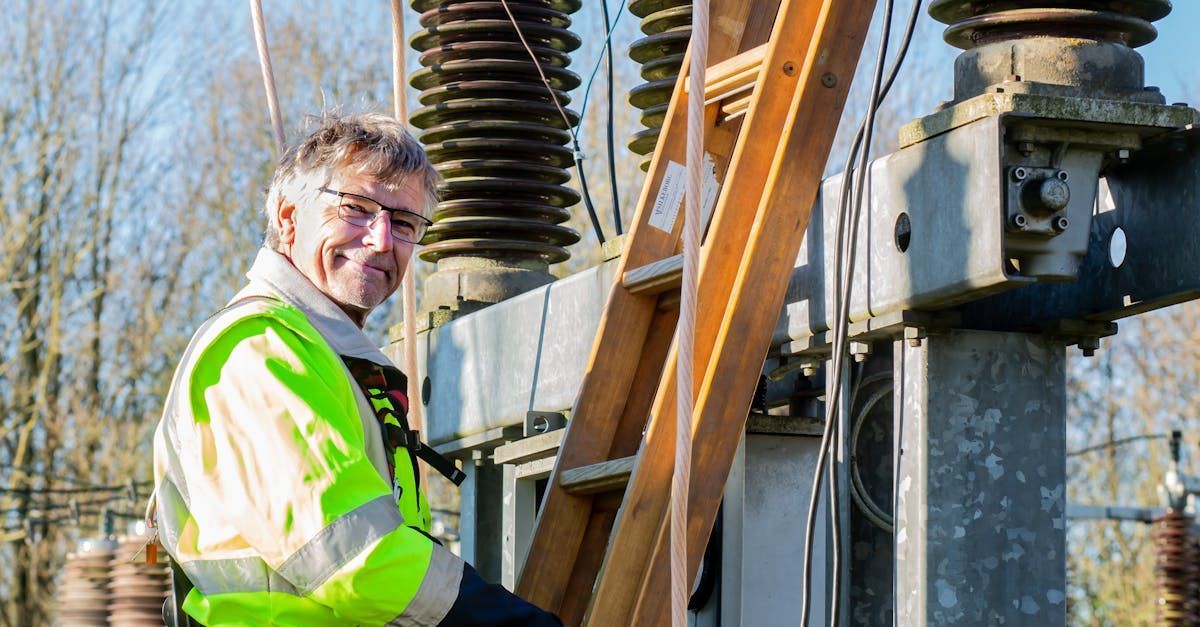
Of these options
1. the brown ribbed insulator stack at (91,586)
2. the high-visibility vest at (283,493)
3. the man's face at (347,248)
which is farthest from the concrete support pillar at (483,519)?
the brown ribbed insulator stack at (91,586)

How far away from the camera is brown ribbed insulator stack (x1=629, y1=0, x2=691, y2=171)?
5.84 metres

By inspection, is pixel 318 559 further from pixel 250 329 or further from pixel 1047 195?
pixel 1047 195

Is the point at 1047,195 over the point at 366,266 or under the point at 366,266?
over

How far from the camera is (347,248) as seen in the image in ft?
12.4

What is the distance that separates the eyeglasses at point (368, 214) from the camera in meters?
3.79

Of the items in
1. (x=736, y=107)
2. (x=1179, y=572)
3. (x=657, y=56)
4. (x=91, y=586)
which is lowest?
(x=91, y=586)

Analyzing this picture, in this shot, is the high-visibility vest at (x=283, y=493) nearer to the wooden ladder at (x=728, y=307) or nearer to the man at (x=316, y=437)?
the man at (x=316, y=437)

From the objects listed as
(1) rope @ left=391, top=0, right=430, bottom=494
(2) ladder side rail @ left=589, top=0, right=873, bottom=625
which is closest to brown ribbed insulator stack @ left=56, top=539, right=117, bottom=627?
(1) rope @ left=391, top=0, right=430, bottom=494

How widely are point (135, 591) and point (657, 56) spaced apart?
684cm

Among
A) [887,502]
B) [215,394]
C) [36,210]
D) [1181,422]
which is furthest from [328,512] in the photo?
[36,210]

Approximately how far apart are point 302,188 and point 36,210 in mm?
23272

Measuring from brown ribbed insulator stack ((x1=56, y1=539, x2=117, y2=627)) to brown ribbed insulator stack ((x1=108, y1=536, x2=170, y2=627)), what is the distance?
0.46 ft

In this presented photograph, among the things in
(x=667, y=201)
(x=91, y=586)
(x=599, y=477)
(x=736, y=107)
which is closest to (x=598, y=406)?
(x=599, y=477)

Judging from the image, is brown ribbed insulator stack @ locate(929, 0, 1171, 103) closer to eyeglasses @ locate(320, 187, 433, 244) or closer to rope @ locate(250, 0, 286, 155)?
eyeglasses @ locate(320, 187, 433, 244)
